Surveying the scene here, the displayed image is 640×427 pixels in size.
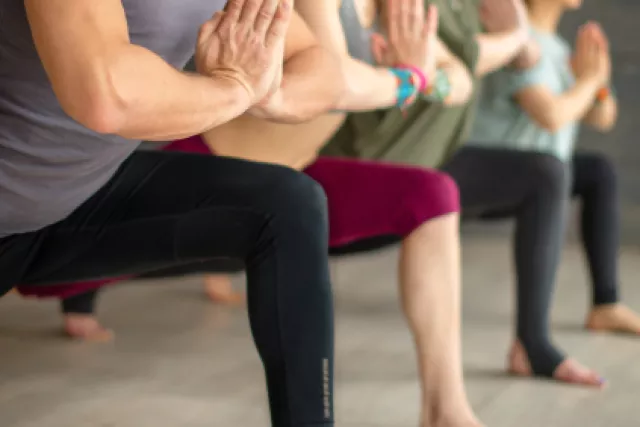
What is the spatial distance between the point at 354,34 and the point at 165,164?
2.04 feet

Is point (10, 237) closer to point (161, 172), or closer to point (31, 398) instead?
point (161, 172)

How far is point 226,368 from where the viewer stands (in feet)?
7.14

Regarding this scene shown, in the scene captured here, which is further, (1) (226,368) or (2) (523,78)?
(2) (523,78)

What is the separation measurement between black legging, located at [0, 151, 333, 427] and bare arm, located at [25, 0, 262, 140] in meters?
0.25

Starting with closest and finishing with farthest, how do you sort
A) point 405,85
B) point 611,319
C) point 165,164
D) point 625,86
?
point 165,164 → point 405,85 → point 611,319 → point 625,86

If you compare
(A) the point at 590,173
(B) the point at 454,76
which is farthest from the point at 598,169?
(B) the point at 454,76

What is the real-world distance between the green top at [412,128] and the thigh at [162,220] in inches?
27.9

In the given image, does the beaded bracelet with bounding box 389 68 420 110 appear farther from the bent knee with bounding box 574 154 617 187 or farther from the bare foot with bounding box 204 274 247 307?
the bare foot with bounding box 204 274 247 307

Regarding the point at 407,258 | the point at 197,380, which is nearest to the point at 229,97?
the point at 407,258

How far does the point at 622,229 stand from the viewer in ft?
13.7

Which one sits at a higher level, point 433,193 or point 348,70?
point 348,70

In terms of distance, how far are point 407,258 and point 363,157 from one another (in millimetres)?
397

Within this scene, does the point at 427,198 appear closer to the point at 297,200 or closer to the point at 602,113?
the point at 297,200

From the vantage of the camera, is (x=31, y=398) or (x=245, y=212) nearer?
(x=245, y=212)
